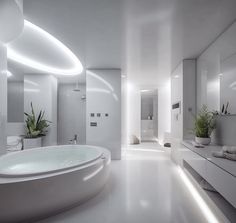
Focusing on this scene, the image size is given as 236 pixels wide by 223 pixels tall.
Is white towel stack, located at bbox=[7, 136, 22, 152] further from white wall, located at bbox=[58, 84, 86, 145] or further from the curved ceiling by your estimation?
the curved ceiling

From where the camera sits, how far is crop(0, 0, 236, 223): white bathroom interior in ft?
5.97

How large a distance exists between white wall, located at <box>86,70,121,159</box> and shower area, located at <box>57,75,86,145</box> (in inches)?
79.5

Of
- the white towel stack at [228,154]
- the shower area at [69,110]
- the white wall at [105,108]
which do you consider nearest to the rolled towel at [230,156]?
the white towel stack at [228,154]

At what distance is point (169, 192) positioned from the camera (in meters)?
2.52

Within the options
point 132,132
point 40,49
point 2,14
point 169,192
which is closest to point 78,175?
point 169,192

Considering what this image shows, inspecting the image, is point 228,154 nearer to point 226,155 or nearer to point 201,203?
point 226,155

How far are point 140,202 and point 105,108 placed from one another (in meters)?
2.73

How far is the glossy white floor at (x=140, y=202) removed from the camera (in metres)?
1.85

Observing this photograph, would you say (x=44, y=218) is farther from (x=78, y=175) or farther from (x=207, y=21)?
(x=207, y=21)

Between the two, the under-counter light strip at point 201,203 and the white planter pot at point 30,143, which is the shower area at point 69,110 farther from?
the under-counter light strip at point 201,203

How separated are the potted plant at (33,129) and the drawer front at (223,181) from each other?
4452 mm

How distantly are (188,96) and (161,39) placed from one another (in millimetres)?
1599

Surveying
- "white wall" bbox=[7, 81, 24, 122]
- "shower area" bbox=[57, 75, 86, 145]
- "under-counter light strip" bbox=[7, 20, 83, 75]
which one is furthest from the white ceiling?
"shower area" bbox=[57, 75, 86, 145]

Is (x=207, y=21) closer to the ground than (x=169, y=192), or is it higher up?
higher up
